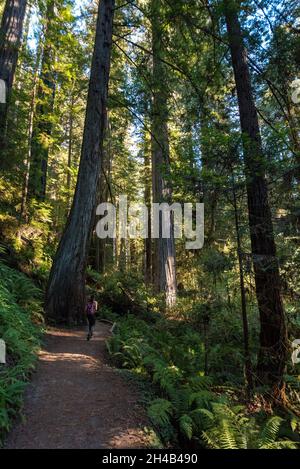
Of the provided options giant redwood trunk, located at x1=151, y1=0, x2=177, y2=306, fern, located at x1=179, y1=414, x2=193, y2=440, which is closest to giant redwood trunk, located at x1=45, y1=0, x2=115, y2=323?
giant redwood trunk, located at x1=151, y1=0, x2=177, y2=306

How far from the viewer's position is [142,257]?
1075 inches

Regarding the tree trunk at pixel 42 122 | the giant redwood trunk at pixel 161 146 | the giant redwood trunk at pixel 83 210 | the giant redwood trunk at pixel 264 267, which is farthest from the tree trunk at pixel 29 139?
the giant redwood trunk at pixel 264 267

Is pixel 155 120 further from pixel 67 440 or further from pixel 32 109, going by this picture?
pixel 67 440

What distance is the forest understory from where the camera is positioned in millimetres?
4246

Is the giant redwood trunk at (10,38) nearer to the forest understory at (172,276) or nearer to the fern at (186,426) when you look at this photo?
the forest understory at (172,276)

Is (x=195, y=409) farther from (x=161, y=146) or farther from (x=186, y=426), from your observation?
(x=161, y=146)

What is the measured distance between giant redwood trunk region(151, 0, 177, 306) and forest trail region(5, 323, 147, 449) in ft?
15.8

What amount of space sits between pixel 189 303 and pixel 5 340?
7.80 metres

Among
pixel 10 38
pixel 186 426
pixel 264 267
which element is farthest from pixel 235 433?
pixel 10 38

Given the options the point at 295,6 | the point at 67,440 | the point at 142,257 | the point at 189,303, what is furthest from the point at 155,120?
the point at 142,257

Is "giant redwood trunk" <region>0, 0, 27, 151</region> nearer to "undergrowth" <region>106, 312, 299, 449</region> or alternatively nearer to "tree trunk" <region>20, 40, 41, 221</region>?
"tree trunk" <region>20, 40, 41, 221</region>

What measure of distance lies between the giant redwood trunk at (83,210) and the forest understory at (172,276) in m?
0.04

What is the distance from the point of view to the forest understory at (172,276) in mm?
4246

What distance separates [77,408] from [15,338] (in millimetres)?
1730
